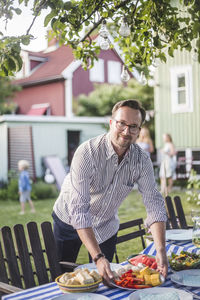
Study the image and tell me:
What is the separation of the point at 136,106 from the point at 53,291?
4.00 ft

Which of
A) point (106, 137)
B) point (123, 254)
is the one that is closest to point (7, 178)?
point (123, 254)

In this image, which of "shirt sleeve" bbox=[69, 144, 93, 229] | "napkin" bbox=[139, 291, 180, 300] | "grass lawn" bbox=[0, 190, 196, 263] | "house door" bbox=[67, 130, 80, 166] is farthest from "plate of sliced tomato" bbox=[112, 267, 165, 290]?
"house door" bbox=[67, 130, 80, 166]

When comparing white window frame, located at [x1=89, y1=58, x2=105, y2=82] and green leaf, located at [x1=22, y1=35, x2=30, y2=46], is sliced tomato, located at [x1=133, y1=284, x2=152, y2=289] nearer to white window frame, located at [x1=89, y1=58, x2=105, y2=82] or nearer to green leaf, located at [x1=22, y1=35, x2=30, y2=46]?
green leaf, located at [x1=22, y1=35, x2=30, y2=46]

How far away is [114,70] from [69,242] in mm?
19192

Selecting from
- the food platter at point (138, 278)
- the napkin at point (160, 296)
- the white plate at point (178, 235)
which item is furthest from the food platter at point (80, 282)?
the white plate at point (178, 235)

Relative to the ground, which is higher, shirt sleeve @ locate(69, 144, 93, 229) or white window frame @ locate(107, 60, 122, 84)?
white window frame @ locate(107, 60, 122, 84)

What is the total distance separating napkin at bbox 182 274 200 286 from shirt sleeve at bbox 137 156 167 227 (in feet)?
1.47

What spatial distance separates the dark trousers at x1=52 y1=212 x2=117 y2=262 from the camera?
307cm

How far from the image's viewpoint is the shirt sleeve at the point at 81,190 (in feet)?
7.91

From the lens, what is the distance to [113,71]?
21.7m

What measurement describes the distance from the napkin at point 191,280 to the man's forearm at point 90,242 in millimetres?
489

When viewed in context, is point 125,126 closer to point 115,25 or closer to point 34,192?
point 115,25

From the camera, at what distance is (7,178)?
14.1 m

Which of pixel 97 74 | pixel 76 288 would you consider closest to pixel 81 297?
pixel 76 288
